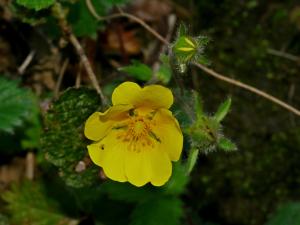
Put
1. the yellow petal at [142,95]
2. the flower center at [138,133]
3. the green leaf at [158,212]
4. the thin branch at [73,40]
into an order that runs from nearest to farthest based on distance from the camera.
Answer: the yellow petal at [142,95] < the flower center at [138,133] < the thin branch at [73,40] < the green leaf at [158,212]

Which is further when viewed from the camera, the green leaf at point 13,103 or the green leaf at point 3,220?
the green leaf at point 3,220

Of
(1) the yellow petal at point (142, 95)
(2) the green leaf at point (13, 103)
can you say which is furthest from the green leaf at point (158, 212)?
(1) the yellow petal at point (142, 95)

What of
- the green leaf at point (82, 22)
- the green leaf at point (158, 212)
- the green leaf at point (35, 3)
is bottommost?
the green leaf at point (158, 212)

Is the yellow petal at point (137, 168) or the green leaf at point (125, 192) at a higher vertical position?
the yellow petal at point (137, 168)

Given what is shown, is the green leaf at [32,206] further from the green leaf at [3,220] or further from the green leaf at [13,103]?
the green leaf at [13,103]

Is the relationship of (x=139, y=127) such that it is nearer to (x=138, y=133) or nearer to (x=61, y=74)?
(x=138, y=133)

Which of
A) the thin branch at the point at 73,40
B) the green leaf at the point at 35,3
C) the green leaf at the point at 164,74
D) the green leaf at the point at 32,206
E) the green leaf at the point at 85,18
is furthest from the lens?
the green leaf at the point at 32,206

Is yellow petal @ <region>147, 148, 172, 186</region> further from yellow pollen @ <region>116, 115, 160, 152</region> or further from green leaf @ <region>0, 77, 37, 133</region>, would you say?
green leaf @ <region>0, 77, 37, 133</region>
